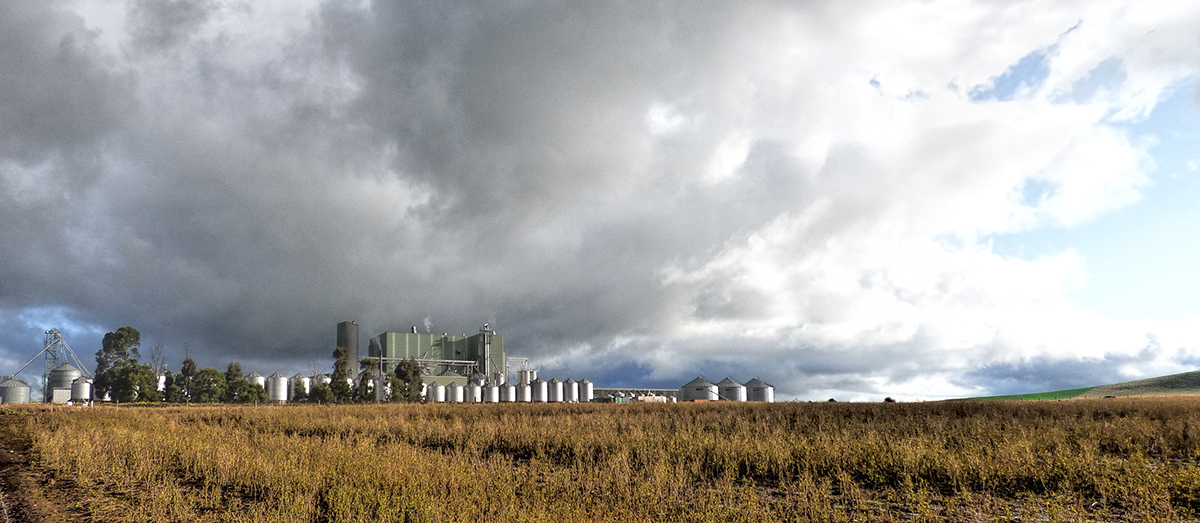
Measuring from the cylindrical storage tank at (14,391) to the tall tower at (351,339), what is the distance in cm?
4877

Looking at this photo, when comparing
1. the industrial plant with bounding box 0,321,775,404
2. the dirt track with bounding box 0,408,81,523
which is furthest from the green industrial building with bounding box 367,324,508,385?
the dirt track with bounding box 0,408,81,523

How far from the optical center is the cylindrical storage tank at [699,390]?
9831 cm

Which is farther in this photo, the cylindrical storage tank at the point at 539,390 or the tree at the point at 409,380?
the cylindrical storage tank at the point at 539,390

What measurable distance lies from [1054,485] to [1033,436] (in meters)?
6.28

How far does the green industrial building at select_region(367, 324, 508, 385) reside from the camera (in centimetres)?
10906

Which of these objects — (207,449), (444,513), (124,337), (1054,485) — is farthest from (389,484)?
(124,337)

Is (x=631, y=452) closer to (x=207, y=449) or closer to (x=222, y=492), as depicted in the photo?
(x=222, y=492)

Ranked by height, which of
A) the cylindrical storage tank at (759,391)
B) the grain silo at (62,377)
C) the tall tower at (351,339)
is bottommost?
the cylindrical storage tank at (759,391)

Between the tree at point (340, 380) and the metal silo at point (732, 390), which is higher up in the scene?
the tree at point (340, 380)

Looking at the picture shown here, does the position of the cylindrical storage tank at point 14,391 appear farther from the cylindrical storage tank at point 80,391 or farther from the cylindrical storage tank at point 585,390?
the cylindrical storage tank at point 585,390

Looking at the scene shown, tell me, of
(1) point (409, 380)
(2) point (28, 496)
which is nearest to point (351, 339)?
(1) point (409, 380)

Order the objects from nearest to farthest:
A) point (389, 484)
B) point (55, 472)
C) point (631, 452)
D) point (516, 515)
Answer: point (516, 515), point (389, 484), point (55, 472), point (631, 452)

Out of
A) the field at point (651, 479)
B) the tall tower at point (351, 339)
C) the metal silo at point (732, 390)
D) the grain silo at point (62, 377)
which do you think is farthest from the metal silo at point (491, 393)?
the field at point (651, 479)

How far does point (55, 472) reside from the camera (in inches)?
607
